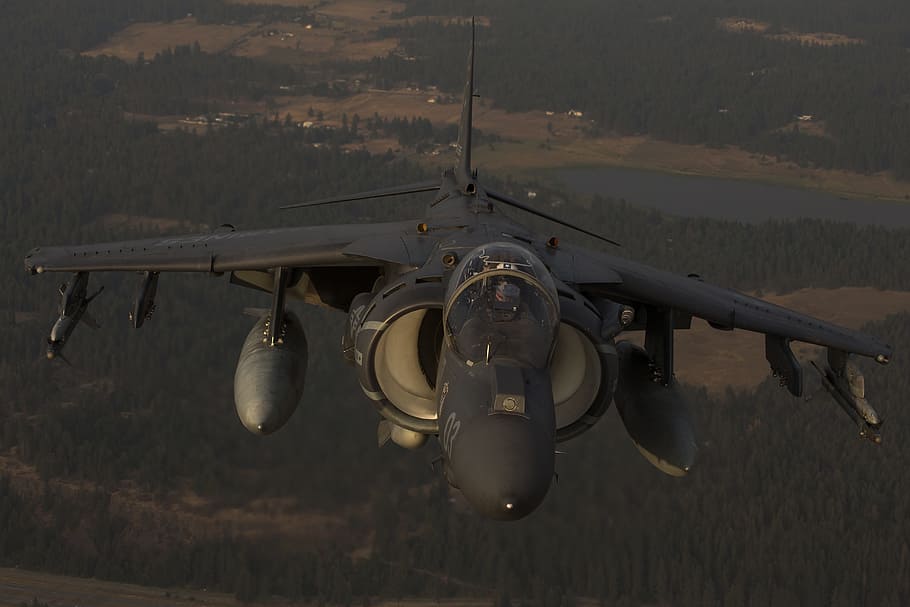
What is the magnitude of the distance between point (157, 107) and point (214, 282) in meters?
97.6

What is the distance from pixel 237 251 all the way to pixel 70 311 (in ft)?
14.5

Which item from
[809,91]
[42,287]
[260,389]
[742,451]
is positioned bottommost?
[809,91]

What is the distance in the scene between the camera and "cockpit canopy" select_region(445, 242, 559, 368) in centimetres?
1862

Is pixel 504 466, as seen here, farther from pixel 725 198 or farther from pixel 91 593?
pixel 725 198

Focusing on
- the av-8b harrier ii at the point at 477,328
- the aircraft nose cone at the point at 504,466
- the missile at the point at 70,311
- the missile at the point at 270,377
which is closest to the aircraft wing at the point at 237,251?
the av-8b harrier ii at the point at 477,328

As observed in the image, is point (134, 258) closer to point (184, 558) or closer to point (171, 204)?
point (184, 558)

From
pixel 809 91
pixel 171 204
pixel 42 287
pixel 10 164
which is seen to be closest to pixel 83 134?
pixel 10 164

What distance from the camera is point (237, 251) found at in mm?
26234

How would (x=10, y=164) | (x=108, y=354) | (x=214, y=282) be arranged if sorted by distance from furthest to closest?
(x=10, y=164) → (x=214, y=282) → (x=108, y=354)

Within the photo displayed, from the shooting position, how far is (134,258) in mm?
26969

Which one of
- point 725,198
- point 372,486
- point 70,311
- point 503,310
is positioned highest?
point 503,310

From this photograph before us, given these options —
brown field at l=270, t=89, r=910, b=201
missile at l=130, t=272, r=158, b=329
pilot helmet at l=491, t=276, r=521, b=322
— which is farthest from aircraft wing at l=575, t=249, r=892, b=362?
brown field at l=270, t=89, r=910, b=201

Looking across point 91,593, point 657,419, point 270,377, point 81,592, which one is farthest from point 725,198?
point 270,377

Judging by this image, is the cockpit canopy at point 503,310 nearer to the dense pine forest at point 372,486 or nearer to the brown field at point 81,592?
the dense pine forest at point 372,486
